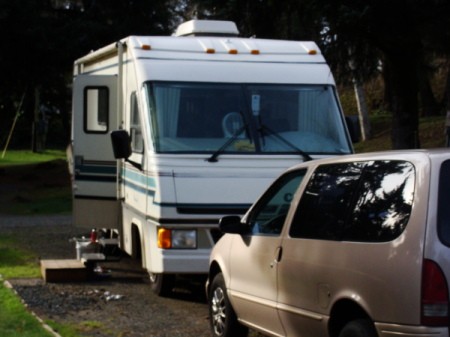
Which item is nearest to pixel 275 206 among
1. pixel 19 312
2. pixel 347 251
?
pixel 347 251

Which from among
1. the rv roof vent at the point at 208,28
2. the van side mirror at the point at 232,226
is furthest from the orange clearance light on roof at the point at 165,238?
the rv roof vent at the point at 208,28

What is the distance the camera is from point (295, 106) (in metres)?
11.5

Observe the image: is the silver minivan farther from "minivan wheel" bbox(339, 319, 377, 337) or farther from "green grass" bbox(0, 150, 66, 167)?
"green grass" bbox(0, 150, 66, 167)

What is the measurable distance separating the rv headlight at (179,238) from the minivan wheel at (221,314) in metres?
1.26

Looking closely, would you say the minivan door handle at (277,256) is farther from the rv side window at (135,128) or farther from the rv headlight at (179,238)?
the rv side window at (135,128)

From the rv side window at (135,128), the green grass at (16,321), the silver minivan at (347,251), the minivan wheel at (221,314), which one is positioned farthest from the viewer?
the rv side window at (135,128)

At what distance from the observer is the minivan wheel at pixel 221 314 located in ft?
28.3

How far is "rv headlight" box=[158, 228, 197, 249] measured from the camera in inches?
407

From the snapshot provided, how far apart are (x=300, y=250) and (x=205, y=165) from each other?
11.9 ft

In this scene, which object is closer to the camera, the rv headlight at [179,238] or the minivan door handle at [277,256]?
the minivan door handle at [277,256]

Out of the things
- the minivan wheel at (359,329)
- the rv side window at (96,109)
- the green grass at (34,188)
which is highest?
the rv side window at (96,109)

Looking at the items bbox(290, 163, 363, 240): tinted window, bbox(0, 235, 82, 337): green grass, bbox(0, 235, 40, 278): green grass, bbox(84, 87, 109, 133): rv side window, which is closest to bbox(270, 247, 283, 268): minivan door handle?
bbox(290, 163, 363, 240): tinted window

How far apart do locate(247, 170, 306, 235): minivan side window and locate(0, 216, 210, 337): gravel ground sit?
1.66 m

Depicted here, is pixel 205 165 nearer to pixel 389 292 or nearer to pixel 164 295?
pixel 164 295
